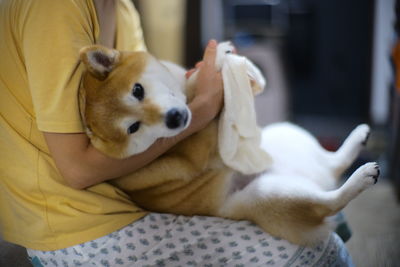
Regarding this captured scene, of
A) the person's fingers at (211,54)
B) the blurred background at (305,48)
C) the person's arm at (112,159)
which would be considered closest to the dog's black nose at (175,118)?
the person's arm at (112,159)

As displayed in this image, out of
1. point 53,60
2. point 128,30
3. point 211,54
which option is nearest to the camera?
point 53,60

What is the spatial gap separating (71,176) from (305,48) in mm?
2626

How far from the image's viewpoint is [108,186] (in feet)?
3.92

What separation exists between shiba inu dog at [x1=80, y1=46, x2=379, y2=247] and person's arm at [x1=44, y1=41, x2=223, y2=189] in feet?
0.10

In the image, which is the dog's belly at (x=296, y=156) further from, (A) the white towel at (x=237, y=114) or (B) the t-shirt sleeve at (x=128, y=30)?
(B) the t-shirt sleeve at (x=128, y=30)

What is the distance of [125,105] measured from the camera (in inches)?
41.7

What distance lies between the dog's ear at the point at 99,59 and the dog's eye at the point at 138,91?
0.26 feet

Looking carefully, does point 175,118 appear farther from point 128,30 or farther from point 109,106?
point 128,30

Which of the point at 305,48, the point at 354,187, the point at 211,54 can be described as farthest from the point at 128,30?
the point at 305,48

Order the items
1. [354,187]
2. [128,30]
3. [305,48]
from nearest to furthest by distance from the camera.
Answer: [354,187] → [128,30] → [305,48]

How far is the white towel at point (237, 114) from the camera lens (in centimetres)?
124

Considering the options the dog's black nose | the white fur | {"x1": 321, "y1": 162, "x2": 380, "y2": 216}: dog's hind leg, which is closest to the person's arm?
the dog's black nose

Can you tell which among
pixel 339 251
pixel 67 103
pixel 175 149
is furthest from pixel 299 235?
pixel 67 103

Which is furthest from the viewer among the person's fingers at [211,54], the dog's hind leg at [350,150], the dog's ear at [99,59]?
the dog's hind leg at [350,150]
